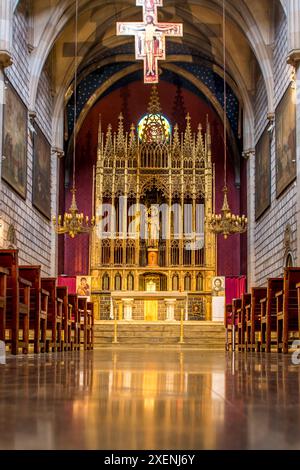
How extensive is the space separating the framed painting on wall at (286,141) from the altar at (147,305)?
4400 mm

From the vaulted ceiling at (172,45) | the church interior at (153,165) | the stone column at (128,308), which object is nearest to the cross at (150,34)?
the church interior at (153,165)

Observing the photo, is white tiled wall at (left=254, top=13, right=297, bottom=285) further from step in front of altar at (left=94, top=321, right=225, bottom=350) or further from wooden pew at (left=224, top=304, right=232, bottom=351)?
step in front of altar at (left=94, top=321, right=225, bottom=350)

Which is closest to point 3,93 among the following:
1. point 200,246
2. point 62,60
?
point 62,60

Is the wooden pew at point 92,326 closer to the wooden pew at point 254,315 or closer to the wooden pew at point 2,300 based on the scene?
the wooden pew at point 254,315

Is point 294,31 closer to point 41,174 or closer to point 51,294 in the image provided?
point 51,294

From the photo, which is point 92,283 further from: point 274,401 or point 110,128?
point 274,401

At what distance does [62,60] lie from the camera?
23922mm

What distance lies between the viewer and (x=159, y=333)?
1775cm

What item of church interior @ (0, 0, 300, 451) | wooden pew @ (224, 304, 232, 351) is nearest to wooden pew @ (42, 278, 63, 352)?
church interior @ (0, 0, 300, 451)

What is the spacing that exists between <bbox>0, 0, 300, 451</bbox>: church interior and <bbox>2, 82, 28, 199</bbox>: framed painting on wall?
0.06 meters

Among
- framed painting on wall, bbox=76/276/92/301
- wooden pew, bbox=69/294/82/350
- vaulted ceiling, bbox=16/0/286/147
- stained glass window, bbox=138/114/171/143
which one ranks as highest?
vaulted ceiling, bbox=16/0/286/147

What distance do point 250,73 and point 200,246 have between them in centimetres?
633

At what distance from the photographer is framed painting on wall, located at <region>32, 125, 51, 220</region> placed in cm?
2045

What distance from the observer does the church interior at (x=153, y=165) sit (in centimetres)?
1622
